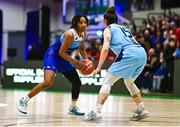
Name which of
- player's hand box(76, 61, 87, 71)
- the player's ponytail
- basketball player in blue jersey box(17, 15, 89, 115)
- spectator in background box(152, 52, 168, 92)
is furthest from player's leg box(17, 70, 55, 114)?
spectator in background box(152, 52, 168, 92)

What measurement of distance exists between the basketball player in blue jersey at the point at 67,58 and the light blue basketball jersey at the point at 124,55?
31.0 inches

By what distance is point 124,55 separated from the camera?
779 centimetres

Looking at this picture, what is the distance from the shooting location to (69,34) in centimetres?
830

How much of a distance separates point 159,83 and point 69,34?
31.2 ft

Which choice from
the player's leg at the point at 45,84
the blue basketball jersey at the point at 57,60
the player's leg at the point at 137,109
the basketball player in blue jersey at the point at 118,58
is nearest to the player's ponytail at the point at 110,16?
the basketball player in blue jersey at the point at 118,58

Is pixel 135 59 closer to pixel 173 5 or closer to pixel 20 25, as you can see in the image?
pixel 173 5

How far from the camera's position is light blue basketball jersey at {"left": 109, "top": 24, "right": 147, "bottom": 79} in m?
7.72

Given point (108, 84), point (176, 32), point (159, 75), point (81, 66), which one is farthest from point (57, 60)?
point (176, 32)

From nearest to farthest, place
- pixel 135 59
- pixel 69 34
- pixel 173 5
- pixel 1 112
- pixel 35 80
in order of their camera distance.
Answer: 1. pixel 135 59
2. pixel 69 34
3. pixel 1 112
4. pixel 35 80
5. pixel 173 5

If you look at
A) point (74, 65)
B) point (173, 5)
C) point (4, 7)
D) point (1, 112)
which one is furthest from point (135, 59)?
point (4, 7)

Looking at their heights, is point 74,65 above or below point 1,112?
above

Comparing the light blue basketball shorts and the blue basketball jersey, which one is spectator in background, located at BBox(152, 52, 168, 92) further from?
the light blue basketball shorts

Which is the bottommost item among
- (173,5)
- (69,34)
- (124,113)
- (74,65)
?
(124,113)

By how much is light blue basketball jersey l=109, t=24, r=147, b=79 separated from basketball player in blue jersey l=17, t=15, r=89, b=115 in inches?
31.0
